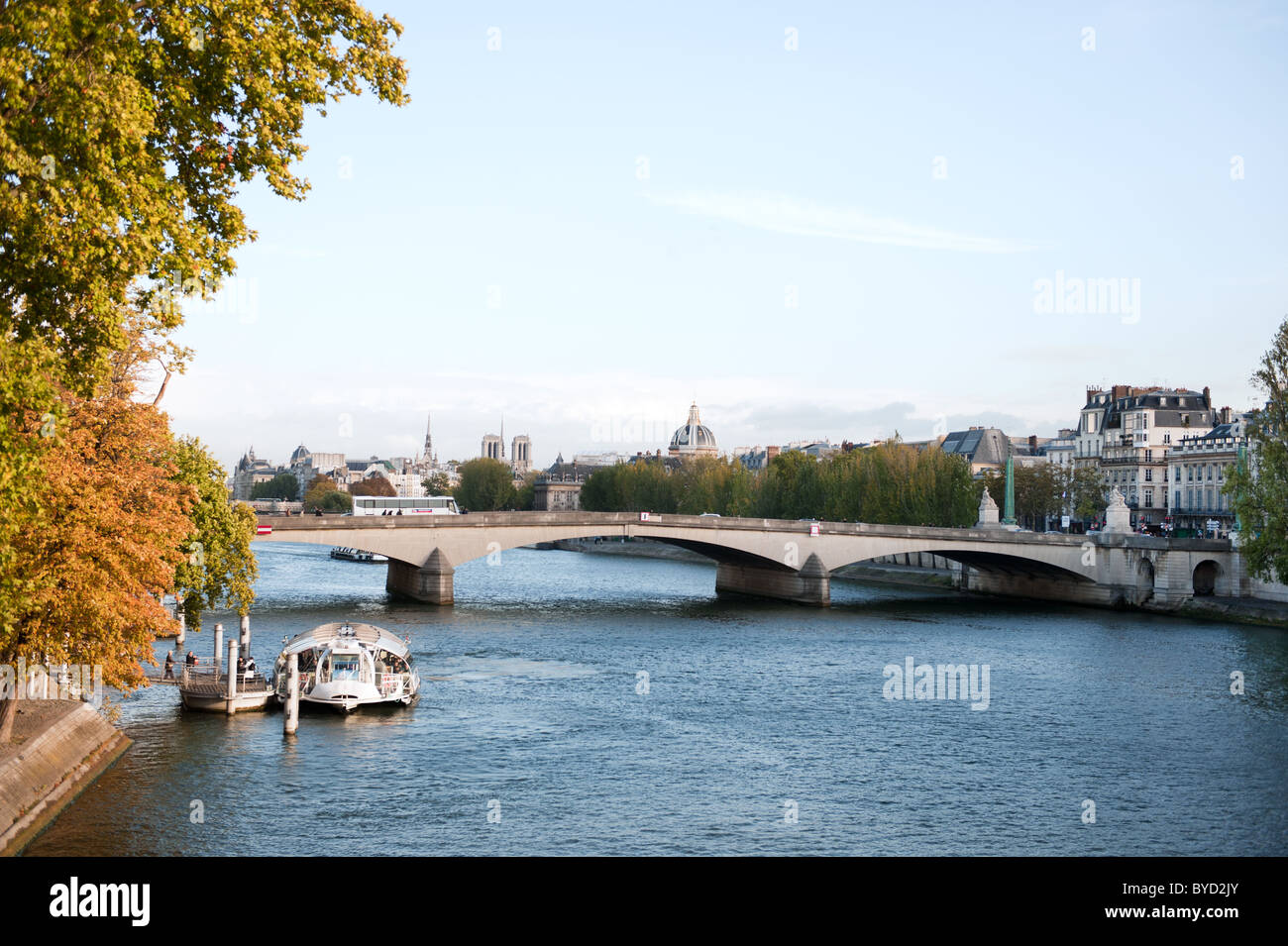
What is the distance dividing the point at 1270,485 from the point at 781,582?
93.3 ft

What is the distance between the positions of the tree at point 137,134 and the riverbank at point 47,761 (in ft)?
30.4

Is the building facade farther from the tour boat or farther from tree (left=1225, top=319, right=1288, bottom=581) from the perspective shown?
the tour boat

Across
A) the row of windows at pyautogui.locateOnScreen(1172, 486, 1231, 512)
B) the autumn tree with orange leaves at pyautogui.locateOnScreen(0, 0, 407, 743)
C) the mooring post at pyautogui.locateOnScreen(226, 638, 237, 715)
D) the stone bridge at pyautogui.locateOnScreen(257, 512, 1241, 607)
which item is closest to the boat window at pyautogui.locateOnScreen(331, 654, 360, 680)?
the mooring post at pyautogui.locateOnScreen(226, 638, 237, 715)

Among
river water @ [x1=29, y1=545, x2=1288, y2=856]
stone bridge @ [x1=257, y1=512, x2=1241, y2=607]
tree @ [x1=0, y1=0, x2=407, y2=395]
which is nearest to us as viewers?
tree @ [x1=0, y1=0, x2=407, y2=395]

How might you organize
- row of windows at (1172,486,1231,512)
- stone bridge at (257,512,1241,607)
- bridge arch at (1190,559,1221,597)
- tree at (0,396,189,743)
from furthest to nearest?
row of windows at (1172,486,1231,512), bridge arch at (1190,559,1221,597), stone bridge at (257,512,1241,607), tree at (0,396,189,743)

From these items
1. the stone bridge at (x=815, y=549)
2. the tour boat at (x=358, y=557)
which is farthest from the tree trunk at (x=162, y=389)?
the tour boat at (x=358, y=557)

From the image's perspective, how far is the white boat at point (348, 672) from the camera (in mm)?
35969

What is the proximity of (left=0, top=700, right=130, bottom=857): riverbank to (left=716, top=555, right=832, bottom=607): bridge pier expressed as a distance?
161 feet

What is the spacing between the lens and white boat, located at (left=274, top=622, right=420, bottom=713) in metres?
36.0

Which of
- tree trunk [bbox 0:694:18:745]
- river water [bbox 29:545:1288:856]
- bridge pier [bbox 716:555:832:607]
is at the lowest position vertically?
river water [bbox 29:545:1288:856]

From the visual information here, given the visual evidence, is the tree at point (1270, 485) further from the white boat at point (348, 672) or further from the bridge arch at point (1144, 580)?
the white boat at point (348, 672)

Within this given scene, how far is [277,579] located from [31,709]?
60033 mm
